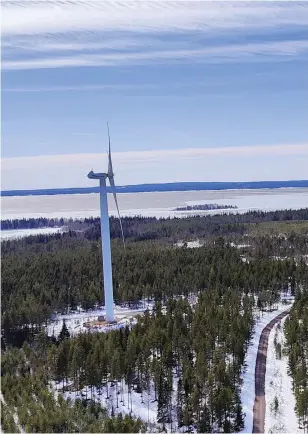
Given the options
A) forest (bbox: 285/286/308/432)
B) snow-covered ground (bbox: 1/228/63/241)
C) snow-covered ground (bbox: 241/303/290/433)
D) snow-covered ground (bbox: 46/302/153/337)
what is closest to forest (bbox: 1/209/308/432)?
forest (bbox: 285/286/308/432)

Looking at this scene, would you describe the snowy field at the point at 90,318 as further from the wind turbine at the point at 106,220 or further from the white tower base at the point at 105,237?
the white tower base at the point at 105,237

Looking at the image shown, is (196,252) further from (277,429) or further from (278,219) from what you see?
(278,219)

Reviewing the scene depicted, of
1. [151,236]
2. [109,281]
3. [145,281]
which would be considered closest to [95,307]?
[145,281]

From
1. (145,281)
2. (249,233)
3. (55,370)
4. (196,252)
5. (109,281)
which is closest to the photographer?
(55,370)

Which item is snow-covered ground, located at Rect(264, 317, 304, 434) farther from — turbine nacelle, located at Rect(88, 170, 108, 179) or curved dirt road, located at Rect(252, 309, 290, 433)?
turbine nacelle, located at Rect(88, 170, 108, 179)

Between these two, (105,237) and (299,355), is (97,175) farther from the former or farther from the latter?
(299,355)

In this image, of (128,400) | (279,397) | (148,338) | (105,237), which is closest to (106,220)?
(105,237)

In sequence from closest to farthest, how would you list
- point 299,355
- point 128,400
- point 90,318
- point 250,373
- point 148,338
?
point 128,400, point 299,355, point 250,373, point 148,338, point 90,318
